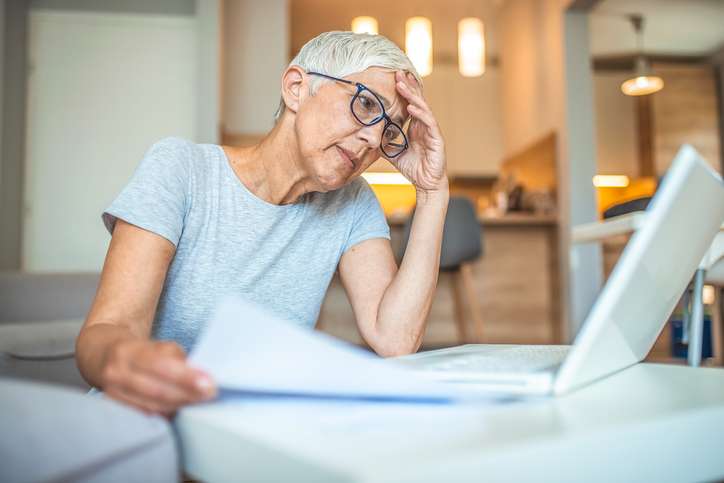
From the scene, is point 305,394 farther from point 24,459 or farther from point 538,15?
point 538,15

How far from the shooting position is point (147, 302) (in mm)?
734

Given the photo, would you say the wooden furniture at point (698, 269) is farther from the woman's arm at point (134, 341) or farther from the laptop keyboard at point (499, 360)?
the woman's arm at point (134, 341)

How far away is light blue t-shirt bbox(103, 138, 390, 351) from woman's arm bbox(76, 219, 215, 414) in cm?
5

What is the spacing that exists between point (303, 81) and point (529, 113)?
4553mm

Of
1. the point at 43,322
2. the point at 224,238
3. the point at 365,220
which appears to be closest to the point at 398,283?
the point at 365,220

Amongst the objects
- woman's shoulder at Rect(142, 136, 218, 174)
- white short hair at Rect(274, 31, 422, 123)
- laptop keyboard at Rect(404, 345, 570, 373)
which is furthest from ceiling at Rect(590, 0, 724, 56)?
laptop keyboard at Rect(404, 345, 570, 373)

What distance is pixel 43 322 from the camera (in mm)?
1767

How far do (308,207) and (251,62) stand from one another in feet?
11.9

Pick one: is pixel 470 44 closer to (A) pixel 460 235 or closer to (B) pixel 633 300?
(A) pixel 460 235

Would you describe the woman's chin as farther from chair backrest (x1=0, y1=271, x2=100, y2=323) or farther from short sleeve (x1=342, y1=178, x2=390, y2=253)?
chair backrest (x1=0, y1=271, x2=100, y2=323)

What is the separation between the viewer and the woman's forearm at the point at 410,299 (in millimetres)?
992

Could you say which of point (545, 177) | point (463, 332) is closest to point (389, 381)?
point (463, 332)

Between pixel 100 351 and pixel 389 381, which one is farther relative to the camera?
pixel 100 351

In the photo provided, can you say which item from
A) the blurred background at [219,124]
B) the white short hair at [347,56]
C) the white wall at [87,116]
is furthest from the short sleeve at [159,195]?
the white wall at [87,116]
